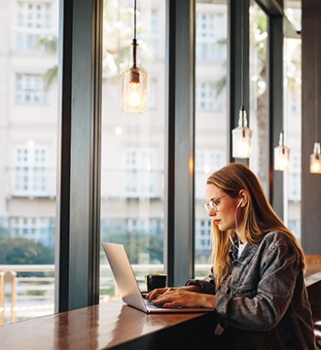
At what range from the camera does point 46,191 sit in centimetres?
308

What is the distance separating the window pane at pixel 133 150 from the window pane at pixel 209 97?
2.43 feet

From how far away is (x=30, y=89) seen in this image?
2.99 metres

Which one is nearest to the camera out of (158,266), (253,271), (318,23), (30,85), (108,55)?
(253,271)

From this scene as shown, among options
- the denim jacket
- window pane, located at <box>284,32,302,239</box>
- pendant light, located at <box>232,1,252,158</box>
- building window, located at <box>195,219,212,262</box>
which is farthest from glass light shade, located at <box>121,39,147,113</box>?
window pane, located at <box>284,32,302,239</box>

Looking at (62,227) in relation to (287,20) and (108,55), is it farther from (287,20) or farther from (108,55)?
(287,20)

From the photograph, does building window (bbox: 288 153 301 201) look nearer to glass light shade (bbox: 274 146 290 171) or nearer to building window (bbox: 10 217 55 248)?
glass light shade (bbox: 274 146 290 171)

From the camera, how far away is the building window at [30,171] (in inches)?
115

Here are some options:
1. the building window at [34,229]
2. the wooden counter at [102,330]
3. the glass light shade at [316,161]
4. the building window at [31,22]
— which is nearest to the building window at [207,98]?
the glass light shade at [316,161]

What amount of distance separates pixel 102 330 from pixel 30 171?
0.94m

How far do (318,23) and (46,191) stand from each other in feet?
14.4

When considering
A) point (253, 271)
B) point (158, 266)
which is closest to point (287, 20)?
point (158, 266)

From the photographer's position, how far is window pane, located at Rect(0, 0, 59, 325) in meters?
2.88

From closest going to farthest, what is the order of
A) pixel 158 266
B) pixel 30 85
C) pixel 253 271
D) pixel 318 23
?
pixel 253 271 → pixel 30 85 → pixel 158 266 → pixel 318 23

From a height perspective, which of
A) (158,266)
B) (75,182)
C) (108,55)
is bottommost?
(158,266)
